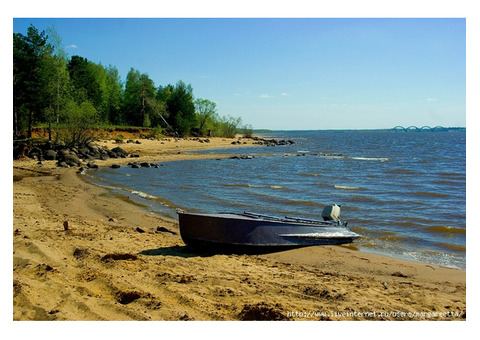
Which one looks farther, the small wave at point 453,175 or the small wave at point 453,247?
the small wave at point 453,175

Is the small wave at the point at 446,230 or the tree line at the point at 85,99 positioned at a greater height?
the tree line at the point at 85,99

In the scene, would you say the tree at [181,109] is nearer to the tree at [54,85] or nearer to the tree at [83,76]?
the tree at [83,76]

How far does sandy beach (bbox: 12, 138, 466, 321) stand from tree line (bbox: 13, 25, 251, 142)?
24014 millimetres

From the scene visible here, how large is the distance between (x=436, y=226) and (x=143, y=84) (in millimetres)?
62533

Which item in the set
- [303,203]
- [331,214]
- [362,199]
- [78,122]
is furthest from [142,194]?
[78,122]

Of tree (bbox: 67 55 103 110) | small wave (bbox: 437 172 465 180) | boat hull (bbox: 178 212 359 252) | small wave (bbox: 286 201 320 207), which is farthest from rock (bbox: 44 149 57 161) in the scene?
small wave (bbox: 437 172 465 180)

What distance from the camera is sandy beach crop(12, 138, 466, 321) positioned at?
5734 millimetres

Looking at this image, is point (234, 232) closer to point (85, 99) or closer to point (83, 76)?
point (85, 99)

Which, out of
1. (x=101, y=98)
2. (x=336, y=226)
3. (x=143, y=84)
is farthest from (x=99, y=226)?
(x=143, y=84)

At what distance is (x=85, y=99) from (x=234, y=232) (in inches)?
1427

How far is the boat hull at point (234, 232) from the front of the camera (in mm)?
9219

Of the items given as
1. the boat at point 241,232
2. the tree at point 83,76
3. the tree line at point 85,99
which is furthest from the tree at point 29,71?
the boat at point 241,232

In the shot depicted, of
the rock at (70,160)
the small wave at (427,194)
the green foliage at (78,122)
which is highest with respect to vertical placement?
the green foliage at (78,122)

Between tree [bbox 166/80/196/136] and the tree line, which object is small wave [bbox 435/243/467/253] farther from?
tree [bbox 166/80/196/136]
